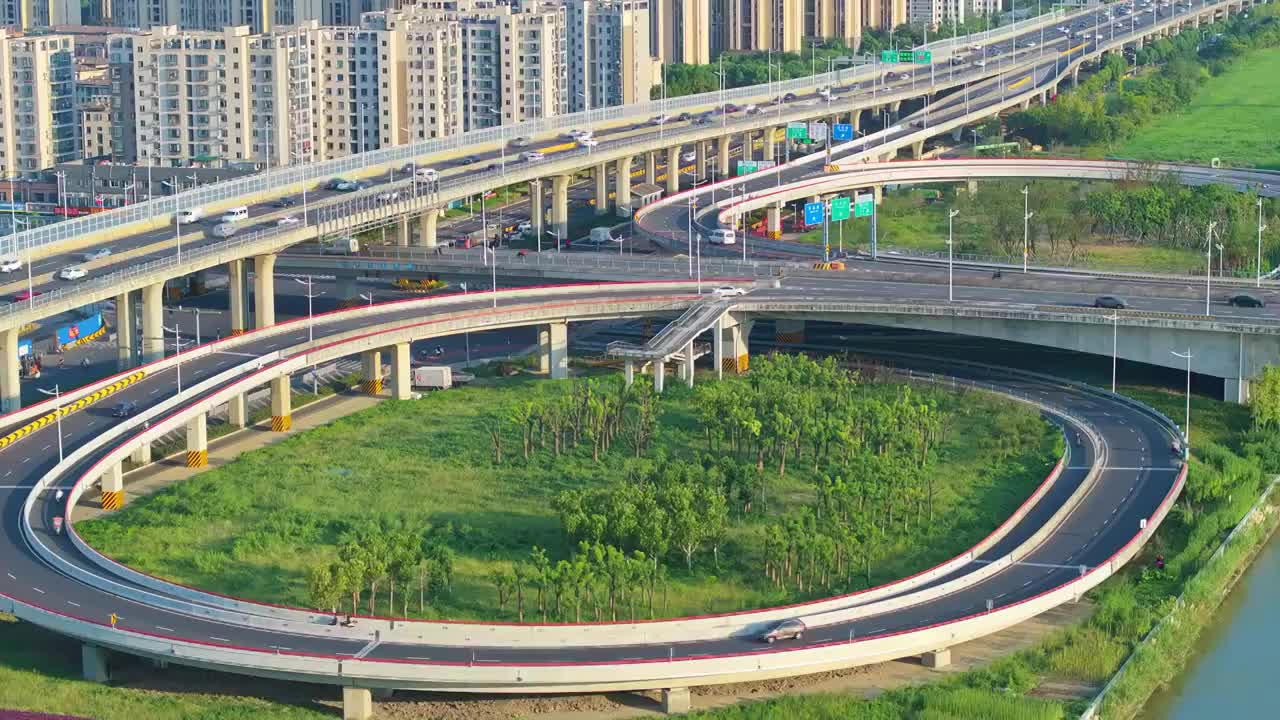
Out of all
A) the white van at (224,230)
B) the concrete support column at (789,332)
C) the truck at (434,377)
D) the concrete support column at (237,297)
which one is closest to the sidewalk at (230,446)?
the truck at (434,377)

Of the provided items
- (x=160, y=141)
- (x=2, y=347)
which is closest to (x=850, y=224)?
(x=160, y=141)

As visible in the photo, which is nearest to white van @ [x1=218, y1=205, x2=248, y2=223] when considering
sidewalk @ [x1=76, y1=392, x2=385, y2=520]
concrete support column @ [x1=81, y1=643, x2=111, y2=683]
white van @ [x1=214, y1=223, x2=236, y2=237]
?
white van @ [x1=214, y1=223, x2=236, y2=237]

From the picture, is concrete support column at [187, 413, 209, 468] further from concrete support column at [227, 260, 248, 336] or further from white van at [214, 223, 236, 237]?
white van at [214, 223, 236, 237]

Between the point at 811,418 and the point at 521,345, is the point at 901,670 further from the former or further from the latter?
the point at 521,345

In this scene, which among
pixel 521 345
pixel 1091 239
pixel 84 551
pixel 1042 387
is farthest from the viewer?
pixel 1091 239

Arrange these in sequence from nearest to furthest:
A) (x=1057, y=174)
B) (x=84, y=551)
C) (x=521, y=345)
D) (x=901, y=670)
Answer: (x=901, y=670) → (x=84, y=551) → (x=521, y=345) → (x=1057, y=174)

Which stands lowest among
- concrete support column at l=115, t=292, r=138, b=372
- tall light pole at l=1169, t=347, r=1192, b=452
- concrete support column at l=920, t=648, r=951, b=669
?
concrete support column at l=920, t=648, r=951, b=669

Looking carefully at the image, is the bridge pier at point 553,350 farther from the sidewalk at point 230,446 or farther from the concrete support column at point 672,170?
the concrete support column at point 672,170
